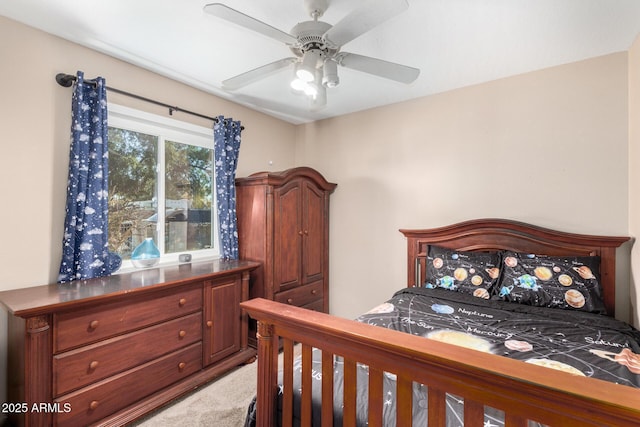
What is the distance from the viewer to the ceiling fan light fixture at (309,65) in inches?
60.6

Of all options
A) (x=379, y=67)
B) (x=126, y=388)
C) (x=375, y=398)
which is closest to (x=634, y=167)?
(x=379, y=67)

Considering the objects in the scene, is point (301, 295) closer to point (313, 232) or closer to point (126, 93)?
point (313, 232)

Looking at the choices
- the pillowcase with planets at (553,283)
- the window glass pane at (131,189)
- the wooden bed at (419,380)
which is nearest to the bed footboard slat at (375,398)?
the wooden bed at (419,380)

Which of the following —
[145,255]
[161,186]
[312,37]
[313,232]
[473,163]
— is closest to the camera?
[312,37]

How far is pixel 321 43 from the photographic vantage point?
5.00 feet

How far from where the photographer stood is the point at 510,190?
255 centimetres

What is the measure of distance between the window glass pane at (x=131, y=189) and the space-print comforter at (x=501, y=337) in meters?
1.81

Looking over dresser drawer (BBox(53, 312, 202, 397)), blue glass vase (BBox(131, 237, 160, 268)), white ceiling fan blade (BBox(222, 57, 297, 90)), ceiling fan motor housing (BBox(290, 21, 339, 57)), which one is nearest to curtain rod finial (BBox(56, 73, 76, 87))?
white ceiling fan blade (BBox(222, 57, 297, 90))

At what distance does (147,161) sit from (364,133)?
221 cm

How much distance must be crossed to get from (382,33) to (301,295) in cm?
246

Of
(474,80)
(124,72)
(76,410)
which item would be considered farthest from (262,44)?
(76,410)

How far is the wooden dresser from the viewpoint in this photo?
153cm

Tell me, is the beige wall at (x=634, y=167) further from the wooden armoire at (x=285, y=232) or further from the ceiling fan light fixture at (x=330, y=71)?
the wooden armoire at (x=285, y=232)

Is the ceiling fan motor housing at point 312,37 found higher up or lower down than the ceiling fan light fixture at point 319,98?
higher up
